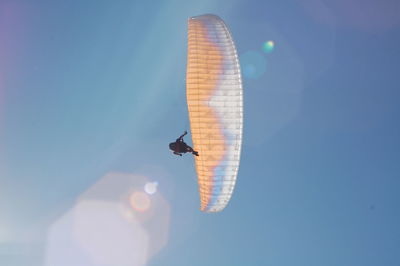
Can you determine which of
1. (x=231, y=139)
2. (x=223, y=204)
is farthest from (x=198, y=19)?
(x=223, y=204)

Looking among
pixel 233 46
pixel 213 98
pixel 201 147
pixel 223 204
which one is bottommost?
pixel 223 204

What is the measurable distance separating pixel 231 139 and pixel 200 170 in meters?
3.17

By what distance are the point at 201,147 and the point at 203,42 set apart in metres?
7.53

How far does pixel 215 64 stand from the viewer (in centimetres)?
5138

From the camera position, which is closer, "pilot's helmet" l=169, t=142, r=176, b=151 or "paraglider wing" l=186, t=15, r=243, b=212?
"paraglider wing" l=186, t=15, r=243, b=212

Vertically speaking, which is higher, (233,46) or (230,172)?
(233,46)

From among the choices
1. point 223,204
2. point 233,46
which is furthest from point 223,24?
point 223,204

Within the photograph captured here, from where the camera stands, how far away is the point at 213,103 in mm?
51312

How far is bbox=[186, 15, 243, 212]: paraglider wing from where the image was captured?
50938 millimetres

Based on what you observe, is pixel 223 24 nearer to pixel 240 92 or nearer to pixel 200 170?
pixel 240 92

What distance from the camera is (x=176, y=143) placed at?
169 feet

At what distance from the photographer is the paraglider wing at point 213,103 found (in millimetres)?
50938

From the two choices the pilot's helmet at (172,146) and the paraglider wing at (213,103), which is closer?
the paraglider wing at (213,103)

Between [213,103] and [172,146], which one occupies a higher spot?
[213,103]
